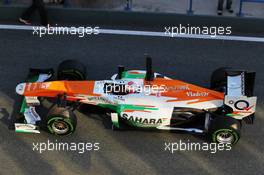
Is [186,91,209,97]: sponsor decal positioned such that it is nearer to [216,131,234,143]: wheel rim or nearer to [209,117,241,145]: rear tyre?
[209,117,241,145]: rear tyre

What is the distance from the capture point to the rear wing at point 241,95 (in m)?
7.80

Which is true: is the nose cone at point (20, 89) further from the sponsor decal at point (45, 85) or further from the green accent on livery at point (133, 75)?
the green accent on livery at point (133, 75)

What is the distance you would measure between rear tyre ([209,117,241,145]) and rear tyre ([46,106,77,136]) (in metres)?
2.12

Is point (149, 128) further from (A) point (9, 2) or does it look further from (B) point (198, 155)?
(A) point (9, 2)

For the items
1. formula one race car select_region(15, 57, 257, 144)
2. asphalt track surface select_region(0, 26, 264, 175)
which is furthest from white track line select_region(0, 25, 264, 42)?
formula one race car select_region(15, 57, 257, 144)

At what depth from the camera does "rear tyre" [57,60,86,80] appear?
884cm

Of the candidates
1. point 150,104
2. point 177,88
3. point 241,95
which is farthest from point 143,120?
point 241,95

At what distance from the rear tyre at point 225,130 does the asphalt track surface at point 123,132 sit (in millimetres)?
217

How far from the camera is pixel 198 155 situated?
26.0ft

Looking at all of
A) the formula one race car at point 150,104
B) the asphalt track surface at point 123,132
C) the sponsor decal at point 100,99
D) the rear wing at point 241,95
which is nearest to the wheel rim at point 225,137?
the formula one race car at point 150,104

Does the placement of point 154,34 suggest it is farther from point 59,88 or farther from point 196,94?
point 59,88

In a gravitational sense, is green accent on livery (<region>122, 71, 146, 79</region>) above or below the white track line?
below

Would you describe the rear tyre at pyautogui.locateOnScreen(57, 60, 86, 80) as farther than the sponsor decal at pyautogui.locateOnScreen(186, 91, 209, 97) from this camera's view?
Yes

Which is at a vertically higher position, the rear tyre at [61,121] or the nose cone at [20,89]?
the nose cone at [20,89]
